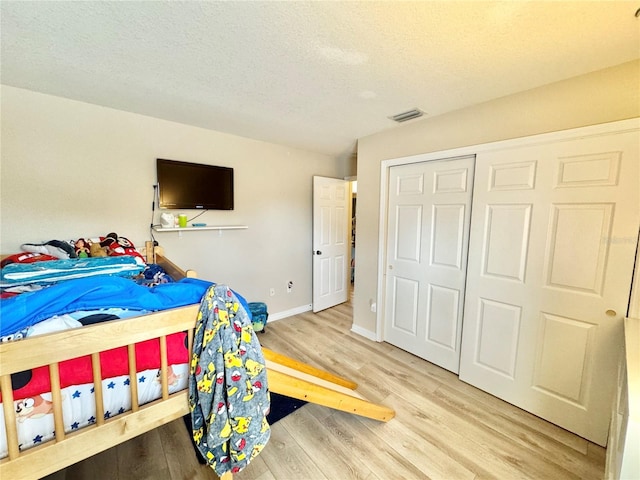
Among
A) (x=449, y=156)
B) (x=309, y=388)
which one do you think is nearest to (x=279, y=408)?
(x=309, y=388)

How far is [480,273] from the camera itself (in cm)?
206

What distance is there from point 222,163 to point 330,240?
1.80 metres

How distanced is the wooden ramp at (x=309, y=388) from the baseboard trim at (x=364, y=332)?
43.3 inches

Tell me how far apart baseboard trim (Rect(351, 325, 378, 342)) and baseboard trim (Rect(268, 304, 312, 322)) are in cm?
84

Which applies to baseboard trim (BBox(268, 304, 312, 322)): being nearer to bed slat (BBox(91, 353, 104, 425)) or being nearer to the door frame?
the door frame

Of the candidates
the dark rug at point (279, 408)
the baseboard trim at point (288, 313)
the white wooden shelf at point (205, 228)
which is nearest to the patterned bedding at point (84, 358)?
the dark rug at point (279, 408)

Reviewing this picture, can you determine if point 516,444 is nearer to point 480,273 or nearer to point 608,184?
point 480,273

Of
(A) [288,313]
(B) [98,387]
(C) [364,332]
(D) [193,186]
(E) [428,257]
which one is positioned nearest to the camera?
(B) [98,387]

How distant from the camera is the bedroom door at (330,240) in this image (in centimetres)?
356

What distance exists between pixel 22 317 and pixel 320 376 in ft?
5.07

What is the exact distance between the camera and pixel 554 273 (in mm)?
1720

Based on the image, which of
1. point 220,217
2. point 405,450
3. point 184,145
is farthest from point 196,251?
point 405,450

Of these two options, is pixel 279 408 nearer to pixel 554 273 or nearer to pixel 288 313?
pixel 288 313

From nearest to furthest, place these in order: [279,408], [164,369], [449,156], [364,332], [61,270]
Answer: [164,369] → [61,270] → [279,408] → [449,156] → [364,332]
